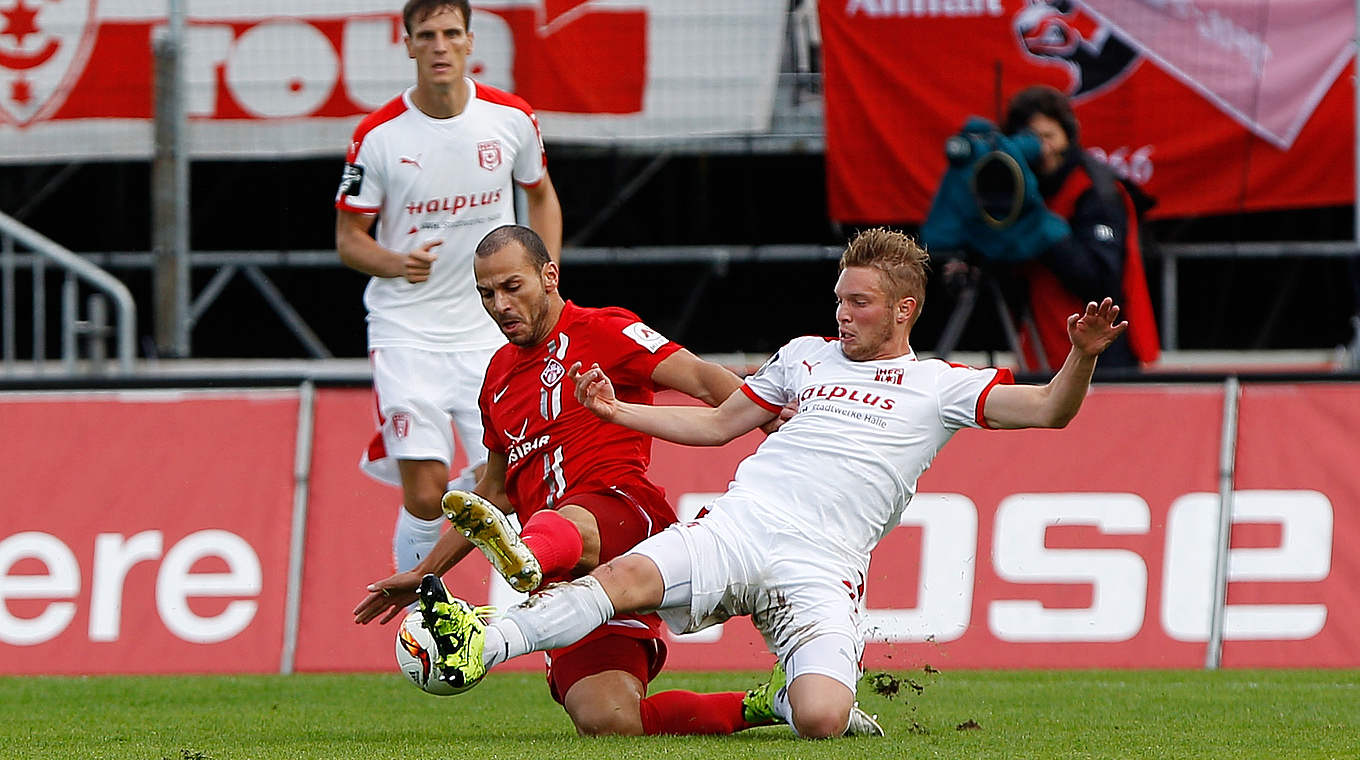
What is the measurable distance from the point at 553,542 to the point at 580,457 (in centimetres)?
64

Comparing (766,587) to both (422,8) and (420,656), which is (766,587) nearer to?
(420,656)

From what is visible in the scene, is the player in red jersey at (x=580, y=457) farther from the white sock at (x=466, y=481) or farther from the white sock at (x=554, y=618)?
the white sock at (x=466, y=481)

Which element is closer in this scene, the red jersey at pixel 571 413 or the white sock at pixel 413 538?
the red jersey at pixel 571 413

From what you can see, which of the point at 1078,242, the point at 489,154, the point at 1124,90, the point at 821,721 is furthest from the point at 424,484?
the point at 1124,90

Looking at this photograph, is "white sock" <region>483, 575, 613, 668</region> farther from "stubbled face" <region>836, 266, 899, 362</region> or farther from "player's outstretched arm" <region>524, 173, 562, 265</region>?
"player's outstretched arm" <region>524, 173, 562, 265</region>

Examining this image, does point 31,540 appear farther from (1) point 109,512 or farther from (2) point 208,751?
(2) point 208,751

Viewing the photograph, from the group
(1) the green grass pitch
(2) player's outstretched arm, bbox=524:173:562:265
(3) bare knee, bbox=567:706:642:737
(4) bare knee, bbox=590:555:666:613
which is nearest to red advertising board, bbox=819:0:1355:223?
(2) player's outstretched arm, bbox=524:173:562:265

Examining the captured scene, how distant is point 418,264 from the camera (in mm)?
7430

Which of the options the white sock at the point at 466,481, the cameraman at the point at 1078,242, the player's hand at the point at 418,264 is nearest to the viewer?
the player's hand at the point at 418,264

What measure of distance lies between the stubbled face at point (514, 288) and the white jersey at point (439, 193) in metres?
1.76

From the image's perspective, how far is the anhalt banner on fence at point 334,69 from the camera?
1053cm

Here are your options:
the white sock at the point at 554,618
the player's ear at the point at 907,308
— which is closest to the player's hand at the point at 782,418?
the player's ear at the point at 907,308

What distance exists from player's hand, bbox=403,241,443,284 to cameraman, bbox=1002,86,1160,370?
3.38 metres

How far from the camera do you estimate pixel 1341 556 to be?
8.41 metres
